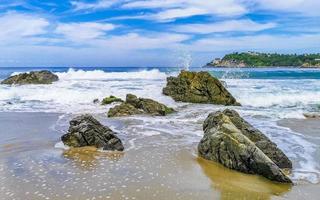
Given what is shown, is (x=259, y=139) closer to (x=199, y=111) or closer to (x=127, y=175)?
(x=127, y=175)

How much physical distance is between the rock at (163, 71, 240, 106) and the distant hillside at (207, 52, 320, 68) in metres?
123

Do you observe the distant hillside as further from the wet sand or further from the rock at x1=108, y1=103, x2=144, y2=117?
the wet sand

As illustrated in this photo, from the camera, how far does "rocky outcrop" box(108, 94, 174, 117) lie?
18.0 meters

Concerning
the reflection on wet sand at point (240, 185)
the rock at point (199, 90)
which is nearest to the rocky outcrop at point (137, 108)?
the rock at point (199, 90)

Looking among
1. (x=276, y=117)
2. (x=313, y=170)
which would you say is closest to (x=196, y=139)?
(x=313, y=170)

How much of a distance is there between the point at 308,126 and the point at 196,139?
5.48m

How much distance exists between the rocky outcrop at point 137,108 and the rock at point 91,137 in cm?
600

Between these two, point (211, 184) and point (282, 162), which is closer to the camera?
point (211, 184)

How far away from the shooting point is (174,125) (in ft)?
50.5

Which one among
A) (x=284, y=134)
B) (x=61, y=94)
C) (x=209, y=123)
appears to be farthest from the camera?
(x=61, y=94)

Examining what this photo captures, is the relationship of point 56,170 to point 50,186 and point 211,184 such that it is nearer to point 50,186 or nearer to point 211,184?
point 50,186

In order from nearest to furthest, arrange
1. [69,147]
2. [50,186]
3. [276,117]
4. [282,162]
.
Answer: [50,186] < [282,162] < [69,147] < [276,117]

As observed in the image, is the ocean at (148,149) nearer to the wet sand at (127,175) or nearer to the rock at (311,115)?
the wet sand at (127,175)

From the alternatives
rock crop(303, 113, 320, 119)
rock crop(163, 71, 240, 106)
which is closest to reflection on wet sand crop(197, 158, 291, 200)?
rock crop(303, 113, 320, 119)
